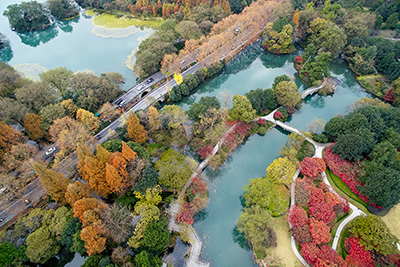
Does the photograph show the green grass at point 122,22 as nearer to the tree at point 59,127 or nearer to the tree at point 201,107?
the tree at point 201,107

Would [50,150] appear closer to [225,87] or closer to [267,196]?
[267,196]

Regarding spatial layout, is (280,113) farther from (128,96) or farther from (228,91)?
(128,96)

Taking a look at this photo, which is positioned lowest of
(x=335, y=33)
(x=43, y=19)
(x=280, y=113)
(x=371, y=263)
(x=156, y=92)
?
(x=371, y=263)

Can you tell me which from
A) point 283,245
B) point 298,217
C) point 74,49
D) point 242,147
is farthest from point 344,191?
point 74,49

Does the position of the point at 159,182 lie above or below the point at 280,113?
above

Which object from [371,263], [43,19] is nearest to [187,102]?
[371,263]

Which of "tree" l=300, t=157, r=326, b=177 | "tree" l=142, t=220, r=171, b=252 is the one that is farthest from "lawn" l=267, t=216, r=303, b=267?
"tree" l=142, t=220, r=171, b=252
